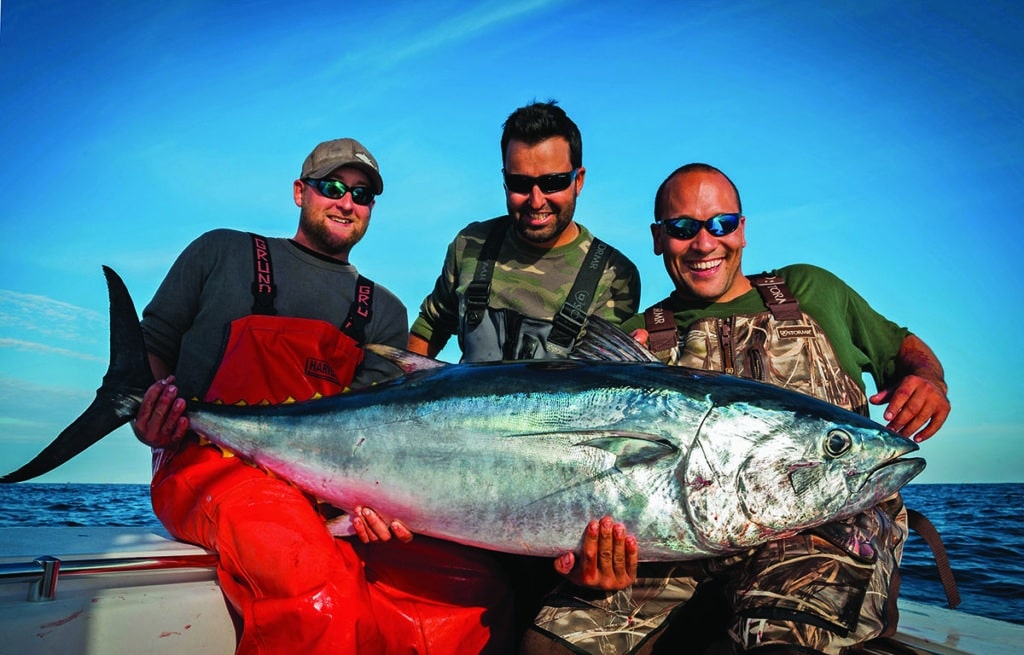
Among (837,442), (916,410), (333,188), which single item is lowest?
(837,442)

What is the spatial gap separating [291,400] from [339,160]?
5.70 feet

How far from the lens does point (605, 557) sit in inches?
89.1

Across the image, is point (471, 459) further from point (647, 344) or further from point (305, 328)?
point (305, 328)

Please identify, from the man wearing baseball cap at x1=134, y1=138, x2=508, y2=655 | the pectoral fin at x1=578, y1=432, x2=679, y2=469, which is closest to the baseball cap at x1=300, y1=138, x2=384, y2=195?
the man wearing baseball cap at x1=134, y1=138, x2=508, y2=655

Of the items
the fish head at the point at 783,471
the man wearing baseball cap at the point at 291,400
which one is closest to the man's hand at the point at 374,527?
the man wearing baseball cap at the point at 291,400

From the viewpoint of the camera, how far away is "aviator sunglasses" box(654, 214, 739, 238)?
10.7 feet

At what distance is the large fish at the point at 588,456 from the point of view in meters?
2.17

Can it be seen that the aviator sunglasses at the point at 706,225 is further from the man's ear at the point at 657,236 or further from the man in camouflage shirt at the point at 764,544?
the man's ear at the point at 657,236

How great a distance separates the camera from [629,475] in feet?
7.25

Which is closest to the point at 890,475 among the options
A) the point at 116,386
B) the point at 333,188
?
the point at 116,386

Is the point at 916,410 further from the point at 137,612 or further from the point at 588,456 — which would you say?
the point at 137,612

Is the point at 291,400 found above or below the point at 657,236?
below

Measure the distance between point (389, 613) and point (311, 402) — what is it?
0.94 meters

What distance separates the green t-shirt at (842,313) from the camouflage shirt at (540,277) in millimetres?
710
